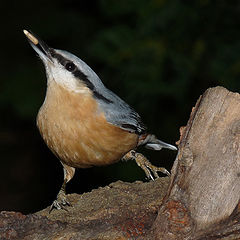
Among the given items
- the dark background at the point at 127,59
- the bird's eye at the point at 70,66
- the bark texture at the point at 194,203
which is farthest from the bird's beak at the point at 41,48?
the dark background at the point at 127,59

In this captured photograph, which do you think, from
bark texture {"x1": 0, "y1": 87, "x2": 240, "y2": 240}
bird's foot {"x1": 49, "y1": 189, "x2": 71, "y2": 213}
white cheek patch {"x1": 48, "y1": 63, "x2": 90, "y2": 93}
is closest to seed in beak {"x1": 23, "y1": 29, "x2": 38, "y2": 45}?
white cheek patch {"x1": 48, "y1": 63, "x2": 90, "y2": 93}

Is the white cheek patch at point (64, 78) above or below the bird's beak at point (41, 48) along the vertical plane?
below

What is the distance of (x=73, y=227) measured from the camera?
4230 mm

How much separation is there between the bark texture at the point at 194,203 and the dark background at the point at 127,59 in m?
2.74

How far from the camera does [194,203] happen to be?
3920 mm

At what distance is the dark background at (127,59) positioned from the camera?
269 inches

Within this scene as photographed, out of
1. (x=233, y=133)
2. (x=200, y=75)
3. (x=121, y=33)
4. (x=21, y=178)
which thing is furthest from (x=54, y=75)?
(x=21, y=178)

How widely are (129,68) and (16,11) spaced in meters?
2.93

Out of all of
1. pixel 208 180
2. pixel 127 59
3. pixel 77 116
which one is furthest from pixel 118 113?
pixel 127 59

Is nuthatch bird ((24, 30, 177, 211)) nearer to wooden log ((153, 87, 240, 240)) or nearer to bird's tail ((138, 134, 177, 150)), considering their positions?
bird's tail ((138, 134, 177, 150))

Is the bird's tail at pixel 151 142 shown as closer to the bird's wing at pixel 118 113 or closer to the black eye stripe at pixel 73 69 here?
the bird's wing at pixel 118 113

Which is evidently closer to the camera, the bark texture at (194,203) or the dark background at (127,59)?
the bark texture at (194,203)

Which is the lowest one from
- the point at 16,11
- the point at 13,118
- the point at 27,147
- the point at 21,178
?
the point at 21,178

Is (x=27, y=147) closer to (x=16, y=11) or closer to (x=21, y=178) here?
(x=21, y=178)
